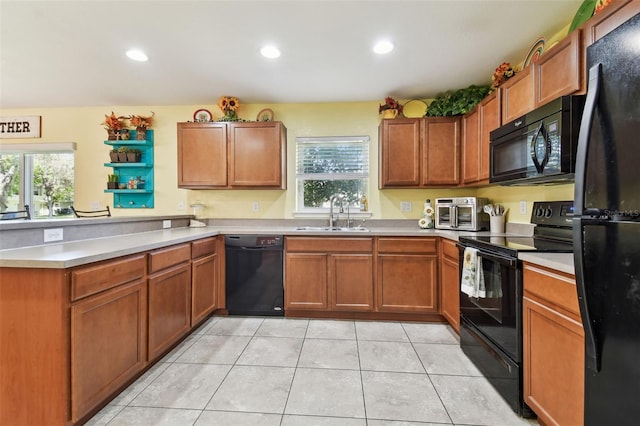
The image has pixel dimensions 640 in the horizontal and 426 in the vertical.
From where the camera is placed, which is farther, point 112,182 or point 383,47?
point 112,182

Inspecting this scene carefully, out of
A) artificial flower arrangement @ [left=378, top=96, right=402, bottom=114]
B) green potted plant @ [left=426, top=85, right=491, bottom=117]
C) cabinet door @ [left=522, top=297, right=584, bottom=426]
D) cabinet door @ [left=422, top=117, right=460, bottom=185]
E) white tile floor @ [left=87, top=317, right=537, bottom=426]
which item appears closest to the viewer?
cabinet door @ [left=522, top=297, right=584, bottom=426]

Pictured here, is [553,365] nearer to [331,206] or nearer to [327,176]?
[331,206]

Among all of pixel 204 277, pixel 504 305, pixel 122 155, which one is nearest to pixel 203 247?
pixel 204 277

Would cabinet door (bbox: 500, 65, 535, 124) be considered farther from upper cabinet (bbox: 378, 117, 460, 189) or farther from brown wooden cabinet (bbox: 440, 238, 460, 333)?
brown wooden cabinet (bbox: 440, 238, 460, 333)

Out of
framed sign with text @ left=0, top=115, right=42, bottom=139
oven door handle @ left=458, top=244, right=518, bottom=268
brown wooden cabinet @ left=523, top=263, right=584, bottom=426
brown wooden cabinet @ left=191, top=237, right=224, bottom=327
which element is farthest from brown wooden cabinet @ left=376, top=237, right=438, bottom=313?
framed sign with text @ left=0, top=115, right=42, bottom=139

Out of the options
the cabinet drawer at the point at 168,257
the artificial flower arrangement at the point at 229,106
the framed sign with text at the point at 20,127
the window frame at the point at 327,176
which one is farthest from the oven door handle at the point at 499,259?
the framed sign with text at the point at 20,127

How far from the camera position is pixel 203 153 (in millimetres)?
3082

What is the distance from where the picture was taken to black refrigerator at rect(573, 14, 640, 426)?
776 millimetres

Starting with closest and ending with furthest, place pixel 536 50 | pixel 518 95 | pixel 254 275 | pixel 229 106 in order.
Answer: pixel 518 95 → pixel 536 50 → pixel 254 275 → pixel 229 106

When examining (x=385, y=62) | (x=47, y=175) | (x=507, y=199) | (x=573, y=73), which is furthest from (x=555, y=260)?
(x=47, y=175)

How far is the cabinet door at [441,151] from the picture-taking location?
2.90 m

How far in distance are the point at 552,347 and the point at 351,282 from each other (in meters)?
1.65

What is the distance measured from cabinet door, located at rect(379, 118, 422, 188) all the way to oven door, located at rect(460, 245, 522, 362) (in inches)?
53.3

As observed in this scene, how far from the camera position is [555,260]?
1.26 metres
